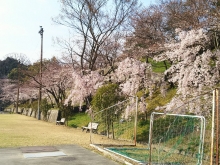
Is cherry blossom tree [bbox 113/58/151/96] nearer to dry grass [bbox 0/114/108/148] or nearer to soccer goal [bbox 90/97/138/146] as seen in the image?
soccer goal [bbox 90/97/138/146]

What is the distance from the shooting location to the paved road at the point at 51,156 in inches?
274

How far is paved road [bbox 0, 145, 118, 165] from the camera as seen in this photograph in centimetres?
695

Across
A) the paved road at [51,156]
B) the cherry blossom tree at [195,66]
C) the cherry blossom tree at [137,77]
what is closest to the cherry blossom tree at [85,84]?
the cherry blossom tree at [137,77]

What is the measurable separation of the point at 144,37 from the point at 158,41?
1.51m

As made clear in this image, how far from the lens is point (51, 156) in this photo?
7738 millimetres

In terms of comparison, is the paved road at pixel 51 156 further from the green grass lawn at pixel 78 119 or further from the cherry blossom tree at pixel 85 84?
the green grass lawn at pixel 78 119

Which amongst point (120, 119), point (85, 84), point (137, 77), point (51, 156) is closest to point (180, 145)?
point (51, 156)

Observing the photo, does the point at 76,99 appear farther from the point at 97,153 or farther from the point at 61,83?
the point at 97,153

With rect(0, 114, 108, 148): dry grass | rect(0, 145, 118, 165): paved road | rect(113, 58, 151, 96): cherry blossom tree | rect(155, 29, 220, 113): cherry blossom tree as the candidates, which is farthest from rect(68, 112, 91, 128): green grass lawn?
rect(0, 145, 118, 165): paved road

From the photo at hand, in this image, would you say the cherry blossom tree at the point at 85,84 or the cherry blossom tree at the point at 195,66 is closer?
the cherry blossom tree at the point at 195,66

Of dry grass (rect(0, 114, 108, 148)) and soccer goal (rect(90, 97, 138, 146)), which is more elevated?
soccer goal (rect(90, 97, 138, 146))

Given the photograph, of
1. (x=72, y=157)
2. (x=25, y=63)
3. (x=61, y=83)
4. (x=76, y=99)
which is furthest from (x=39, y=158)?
(x=25, y=63)

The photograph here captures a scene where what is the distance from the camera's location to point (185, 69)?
1158cm

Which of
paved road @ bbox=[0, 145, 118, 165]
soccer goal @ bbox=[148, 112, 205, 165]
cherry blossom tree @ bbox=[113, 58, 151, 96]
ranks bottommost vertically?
paved road @ bbox=[0, 145, 118, 165]
